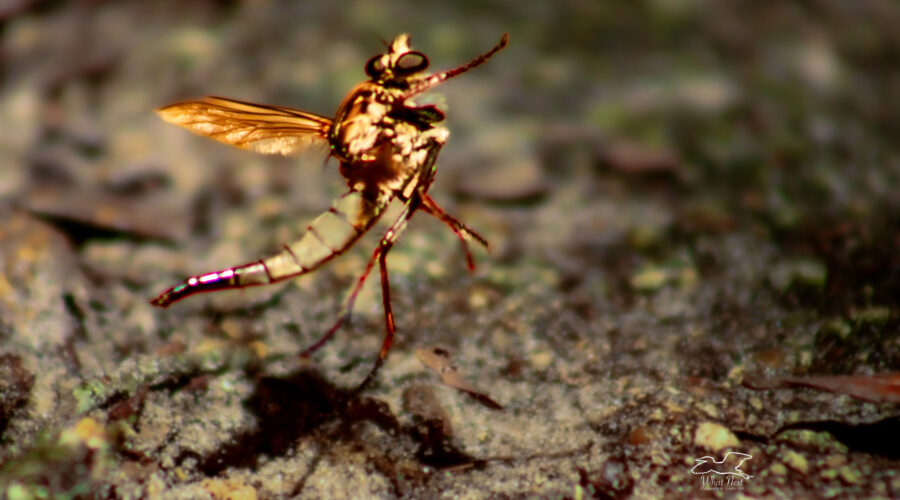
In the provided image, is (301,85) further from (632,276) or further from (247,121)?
(632,276)

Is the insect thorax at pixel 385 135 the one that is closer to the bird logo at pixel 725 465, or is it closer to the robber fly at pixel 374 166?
the robber fly at pixel 374 166

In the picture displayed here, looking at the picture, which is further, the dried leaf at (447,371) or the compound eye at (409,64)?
the dried leaf at (447,371)

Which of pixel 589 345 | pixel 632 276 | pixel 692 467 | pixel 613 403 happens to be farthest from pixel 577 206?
pixel 692 467

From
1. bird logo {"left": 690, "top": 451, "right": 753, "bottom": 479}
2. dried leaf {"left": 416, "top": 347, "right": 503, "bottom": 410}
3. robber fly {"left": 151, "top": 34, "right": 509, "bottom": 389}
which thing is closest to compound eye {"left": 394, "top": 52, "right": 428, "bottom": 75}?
robber fly {"left": 151, "top": 34, "right": 509, "bottom": 389}

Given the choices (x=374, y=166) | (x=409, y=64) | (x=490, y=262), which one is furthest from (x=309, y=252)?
(x=490, y=262)

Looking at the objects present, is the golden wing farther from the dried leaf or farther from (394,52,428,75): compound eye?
the dried leaf

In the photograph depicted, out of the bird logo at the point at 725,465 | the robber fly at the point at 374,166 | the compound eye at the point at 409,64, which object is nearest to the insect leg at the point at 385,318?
the robber fly at the point at 374,166
